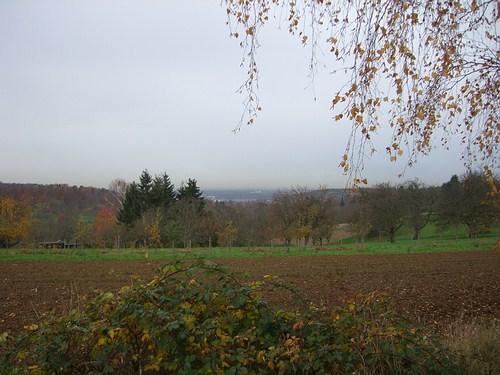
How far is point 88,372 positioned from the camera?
119 inches

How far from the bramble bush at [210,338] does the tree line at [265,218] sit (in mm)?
26504

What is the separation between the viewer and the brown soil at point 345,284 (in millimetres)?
8852

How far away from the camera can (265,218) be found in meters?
43.2

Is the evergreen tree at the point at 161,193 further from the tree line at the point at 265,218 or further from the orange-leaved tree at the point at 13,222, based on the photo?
the orange-leaved tree at the point at 13,222

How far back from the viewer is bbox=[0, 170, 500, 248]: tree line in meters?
33.4

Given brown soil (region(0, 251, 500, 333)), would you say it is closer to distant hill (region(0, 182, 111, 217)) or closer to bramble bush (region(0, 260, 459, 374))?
bramble bush (region(0, 260, 459, 374))

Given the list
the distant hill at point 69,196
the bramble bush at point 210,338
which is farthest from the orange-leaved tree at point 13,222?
the bramble bush at point 210,338

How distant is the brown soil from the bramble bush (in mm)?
2371

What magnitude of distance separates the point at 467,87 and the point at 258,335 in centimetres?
467

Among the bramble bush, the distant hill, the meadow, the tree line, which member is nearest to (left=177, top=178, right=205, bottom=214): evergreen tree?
the tree line

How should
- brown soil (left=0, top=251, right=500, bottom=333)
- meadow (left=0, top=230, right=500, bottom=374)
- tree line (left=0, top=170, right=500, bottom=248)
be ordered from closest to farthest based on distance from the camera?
meadow (left=0, top=230, right=500, bottom=374)
brown soil (left=0, top=251, right=500, bottom=333)
tree line (left=0, top=170, right=500, bottom=248)

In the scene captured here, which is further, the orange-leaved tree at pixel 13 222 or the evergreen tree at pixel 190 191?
the evergreen tree at pixel 190 191

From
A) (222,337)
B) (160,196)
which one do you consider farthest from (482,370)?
(160,196)

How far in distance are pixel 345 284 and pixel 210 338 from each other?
10.6 m
